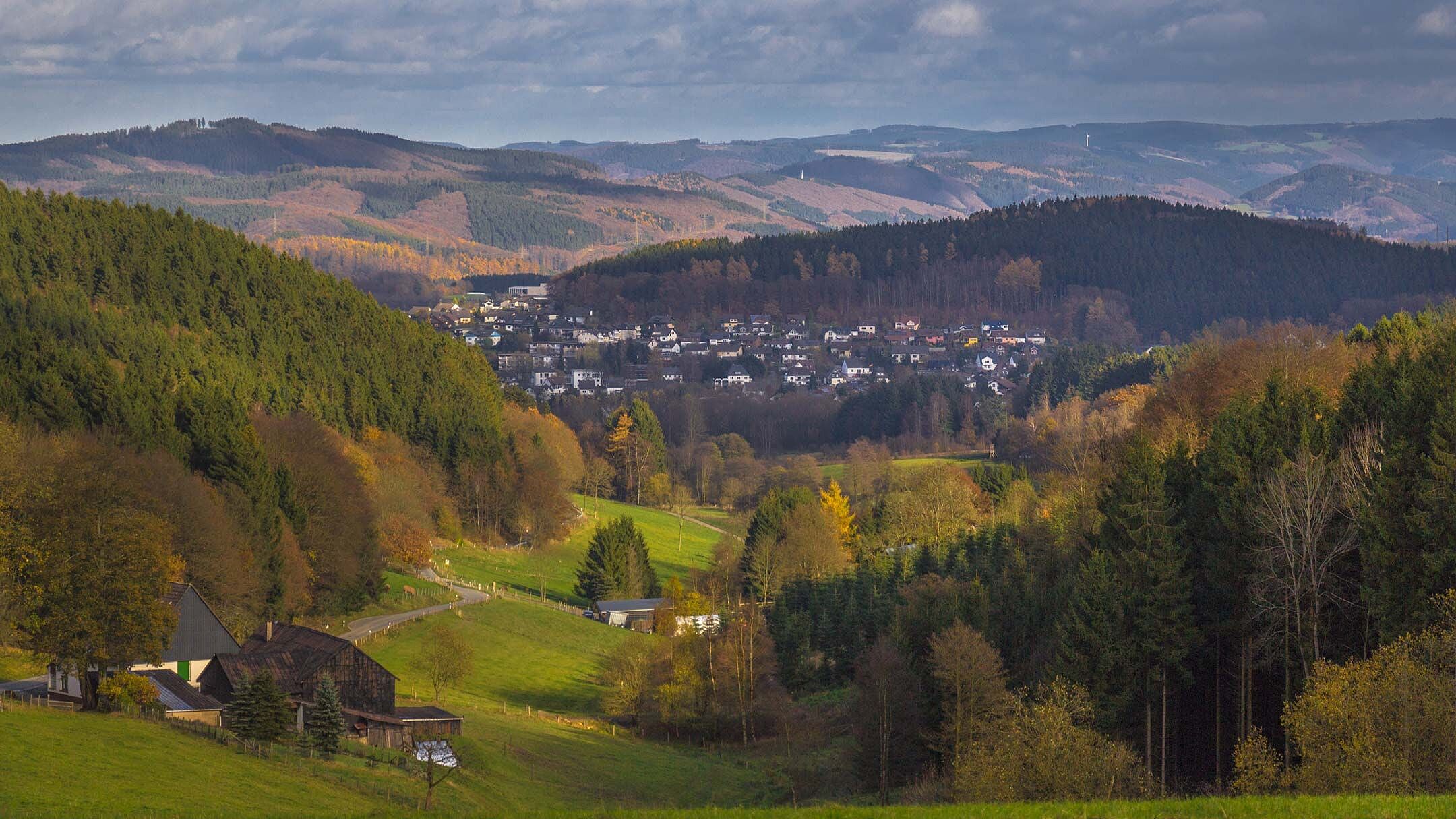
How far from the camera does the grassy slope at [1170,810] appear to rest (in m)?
19.7

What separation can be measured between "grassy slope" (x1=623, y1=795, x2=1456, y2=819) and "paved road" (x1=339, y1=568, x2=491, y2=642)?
38727 millimetres

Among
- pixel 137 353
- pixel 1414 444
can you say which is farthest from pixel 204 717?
pixel 137 353

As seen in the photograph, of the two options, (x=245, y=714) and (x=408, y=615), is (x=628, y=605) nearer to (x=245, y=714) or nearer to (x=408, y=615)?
(x=408, y=615)

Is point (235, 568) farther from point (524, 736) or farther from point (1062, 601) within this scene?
point (1062, 601)

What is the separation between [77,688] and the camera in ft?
139

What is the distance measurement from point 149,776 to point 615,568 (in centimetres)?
5144

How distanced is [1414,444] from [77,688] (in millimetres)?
36140

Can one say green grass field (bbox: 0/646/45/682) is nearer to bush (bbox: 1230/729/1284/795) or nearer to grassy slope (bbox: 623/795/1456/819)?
grassy slope (bbox: 623/795/1456/819)

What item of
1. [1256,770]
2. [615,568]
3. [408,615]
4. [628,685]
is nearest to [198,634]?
[628,685]

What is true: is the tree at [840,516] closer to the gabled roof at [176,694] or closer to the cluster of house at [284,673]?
the cluster of house at [284,673]

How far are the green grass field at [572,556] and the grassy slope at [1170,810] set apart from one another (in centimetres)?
5959

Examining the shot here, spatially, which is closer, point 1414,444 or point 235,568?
point 1414,444

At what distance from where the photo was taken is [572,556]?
92.4 metres

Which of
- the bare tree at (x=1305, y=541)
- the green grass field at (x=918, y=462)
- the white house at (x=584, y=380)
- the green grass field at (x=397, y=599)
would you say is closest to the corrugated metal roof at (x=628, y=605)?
the green grass field at (x=397, y=599)
